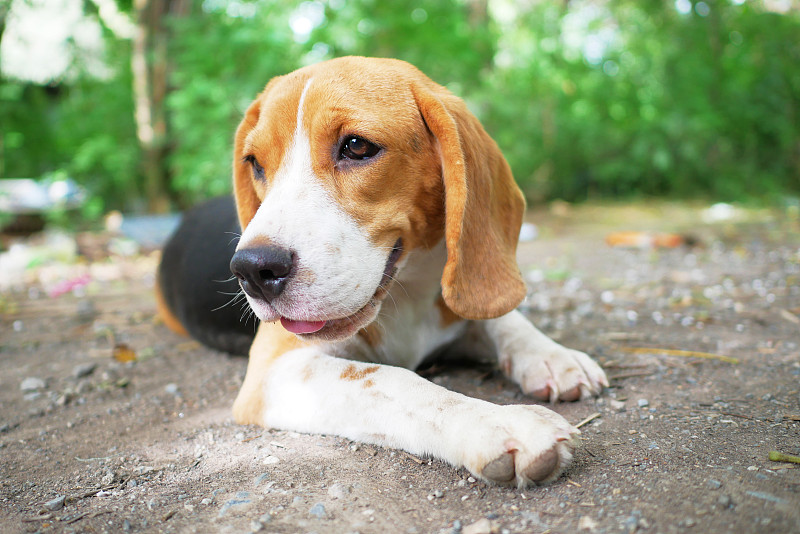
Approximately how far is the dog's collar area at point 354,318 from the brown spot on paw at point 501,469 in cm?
68

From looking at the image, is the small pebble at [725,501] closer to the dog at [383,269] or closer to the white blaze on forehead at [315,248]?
the dog at [383,269]

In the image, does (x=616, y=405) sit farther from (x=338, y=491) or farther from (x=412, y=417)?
(x=338, y=491)

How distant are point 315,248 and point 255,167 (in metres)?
0.80

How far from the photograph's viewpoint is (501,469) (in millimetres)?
1673

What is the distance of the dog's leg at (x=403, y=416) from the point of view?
1.69 metres

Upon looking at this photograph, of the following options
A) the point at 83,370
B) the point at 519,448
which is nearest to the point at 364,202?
the point at 519,448

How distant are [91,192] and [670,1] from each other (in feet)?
35.2

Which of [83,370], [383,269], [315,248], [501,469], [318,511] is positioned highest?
[315,248]

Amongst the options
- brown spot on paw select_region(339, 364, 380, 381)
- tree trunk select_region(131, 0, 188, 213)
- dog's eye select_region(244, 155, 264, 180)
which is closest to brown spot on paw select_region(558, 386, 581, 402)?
brown spot on paw select_region(339, 364, 380, 381)

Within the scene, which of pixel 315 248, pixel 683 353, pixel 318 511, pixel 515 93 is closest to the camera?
pixel 318 511

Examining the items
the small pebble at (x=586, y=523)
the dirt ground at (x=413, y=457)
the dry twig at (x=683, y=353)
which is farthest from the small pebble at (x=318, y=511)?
the dry twig at (x=683, y=353)

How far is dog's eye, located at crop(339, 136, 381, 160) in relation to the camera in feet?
7.04

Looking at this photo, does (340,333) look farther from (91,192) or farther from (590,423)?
(91,192)

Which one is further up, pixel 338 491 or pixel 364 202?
pixel 364 202
